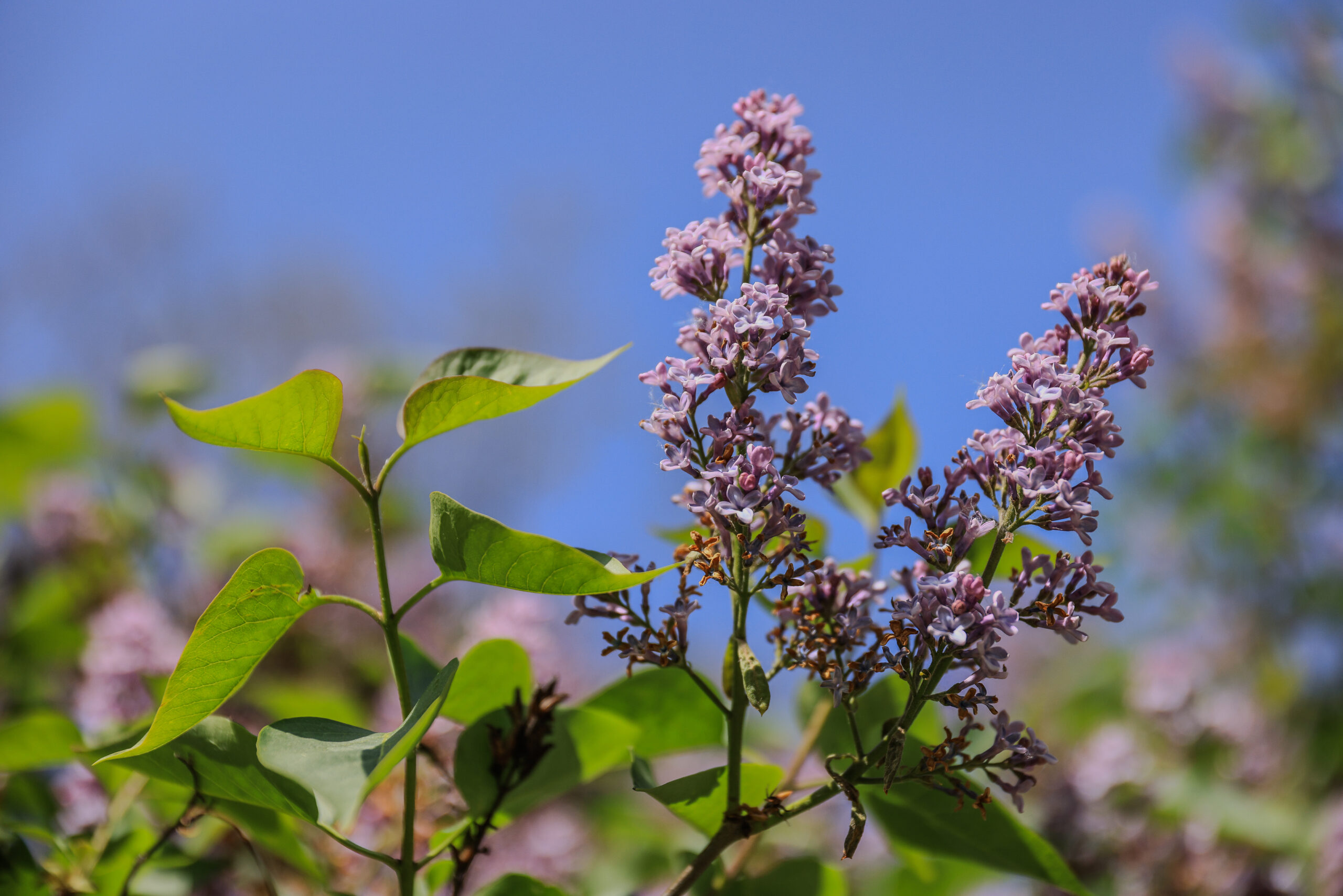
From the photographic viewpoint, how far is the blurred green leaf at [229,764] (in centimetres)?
60

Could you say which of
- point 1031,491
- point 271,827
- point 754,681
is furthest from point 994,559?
point 271,827

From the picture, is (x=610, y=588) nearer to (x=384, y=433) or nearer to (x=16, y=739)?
(x=16, y=739)

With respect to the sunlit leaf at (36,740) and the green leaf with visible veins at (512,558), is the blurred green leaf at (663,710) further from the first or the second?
Result: the sunlit leaf at (36,740)

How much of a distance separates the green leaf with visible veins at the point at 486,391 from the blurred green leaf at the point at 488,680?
20cm

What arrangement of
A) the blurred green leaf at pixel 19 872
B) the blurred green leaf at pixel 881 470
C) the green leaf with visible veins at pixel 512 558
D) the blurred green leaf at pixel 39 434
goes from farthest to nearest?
the blurred green leaf at pixel 39 434, the blurred green leaf at pixel 881 470, the blurred green leaf at pixel 19 872, the green leaf with visible veins at pixel 512 558

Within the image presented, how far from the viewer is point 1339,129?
500cm

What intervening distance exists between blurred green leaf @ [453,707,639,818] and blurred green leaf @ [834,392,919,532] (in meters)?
0.33

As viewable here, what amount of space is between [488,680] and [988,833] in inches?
16.0

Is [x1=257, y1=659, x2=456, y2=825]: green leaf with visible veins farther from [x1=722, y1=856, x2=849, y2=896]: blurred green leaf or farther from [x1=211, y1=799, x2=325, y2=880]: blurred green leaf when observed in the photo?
[x1=722, y1=856, x2=849, y2=896]: blurred green leaf

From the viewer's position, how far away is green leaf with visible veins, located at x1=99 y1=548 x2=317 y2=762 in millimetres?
548

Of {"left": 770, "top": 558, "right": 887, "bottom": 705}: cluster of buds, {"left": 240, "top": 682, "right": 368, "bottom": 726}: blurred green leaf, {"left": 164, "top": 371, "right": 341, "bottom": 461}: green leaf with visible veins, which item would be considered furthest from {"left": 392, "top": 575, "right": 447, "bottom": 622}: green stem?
{"left": 240, "top": 682, "right": 368, "bottom": 726}: blurred green leaf

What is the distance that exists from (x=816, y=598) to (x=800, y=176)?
0.95 ft

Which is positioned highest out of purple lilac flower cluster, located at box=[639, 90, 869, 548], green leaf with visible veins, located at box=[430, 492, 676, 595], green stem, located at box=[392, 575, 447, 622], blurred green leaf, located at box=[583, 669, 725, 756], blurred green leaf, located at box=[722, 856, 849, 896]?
purple lilac flower cluster, located at box=[639, 90, 869, 548]

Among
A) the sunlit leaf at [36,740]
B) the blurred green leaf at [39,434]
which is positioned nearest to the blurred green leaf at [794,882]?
the sunlit leaf at [36,740]
